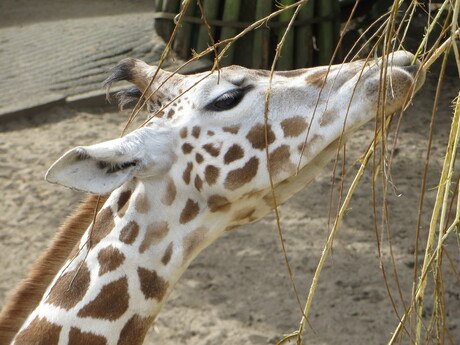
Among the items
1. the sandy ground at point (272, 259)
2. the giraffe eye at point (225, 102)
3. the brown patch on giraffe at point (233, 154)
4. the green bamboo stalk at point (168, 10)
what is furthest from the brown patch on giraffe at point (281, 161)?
the green bamboo stalk at point (168, 10)

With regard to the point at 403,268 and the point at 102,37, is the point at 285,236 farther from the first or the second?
the point at 102,37

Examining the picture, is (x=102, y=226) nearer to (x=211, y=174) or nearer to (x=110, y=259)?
(x=110, y=259)

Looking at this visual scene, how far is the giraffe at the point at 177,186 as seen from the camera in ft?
8.41

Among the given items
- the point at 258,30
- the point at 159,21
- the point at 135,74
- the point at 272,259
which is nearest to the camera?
the point at 135,74

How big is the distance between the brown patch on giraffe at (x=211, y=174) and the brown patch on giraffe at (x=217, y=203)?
0.05 metres

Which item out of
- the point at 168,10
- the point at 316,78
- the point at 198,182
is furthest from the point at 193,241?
the point at 168,10

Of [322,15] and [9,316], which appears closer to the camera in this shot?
[9,316]

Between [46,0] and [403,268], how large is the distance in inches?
273

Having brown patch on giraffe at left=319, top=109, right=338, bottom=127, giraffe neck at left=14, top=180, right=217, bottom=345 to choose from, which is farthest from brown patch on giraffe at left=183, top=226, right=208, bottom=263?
brown patch on giraffe at left=319, top=109, right=338, bottom=127

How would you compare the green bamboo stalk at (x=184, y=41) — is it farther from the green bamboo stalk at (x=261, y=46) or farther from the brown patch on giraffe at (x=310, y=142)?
the brown patch on giraffe at (x=310, y=142)

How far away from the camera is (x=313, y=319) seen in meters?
4.42

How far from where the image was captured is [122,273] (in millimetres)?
2594

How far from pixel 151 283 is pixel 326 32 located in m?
4.93

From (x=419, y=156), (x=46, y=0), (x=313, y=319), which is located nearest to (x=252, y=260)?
(x=313, y=319)
